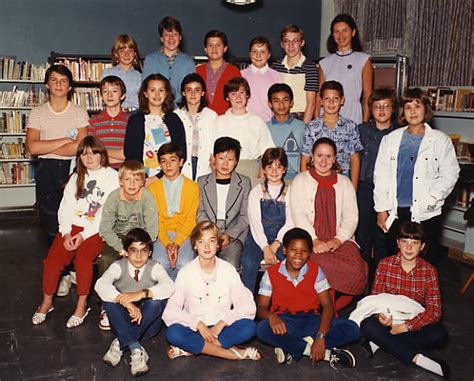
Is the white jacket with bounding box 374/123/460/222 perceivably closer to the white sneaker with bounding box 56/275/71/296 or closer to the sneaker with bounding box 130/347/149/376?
Answer: the sneaker with bounding box 130/347/149/376

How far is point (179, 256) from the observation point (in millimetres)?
3643

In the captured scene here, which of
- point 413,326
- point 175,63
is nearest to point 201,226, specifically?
point 413,326

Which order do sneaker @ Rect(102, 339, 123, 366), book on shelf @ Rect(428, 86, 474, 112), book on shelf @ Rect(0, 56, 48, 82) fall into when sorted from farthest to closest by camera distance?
book on shelf @ Rect(0, 56, 48, 82) → book on shelf @ Rect(428, 86, 474, 112) → sneaker @ Rect(102, 339, 123, 366)

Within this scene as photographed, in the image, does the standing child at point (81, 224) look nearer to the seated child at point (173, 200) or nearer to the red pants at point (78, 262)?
the red pants at point (78, 262)

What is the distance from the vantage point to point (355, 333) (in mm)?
3207

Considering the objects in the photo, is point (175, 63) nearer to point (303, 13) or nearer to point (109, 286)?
point (109, 286)

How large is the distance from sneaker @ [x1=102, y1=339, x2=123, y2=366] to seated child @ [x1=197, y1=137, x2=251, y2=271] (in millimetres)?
981

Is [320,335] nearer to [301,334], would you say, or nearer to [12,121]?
[301,334]

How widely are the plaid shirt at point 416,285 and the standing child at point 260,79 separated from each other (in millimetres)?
1588

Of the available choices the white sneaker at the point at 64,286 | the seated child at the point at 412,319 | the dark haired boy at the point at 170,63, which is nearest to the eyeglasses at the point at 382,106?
the seated child at the point at 412,319

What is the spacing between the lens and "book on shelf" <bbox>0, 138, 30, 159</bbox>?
7156 millimetres

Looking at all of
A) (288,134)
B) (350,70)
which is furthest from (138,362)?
(350,70)

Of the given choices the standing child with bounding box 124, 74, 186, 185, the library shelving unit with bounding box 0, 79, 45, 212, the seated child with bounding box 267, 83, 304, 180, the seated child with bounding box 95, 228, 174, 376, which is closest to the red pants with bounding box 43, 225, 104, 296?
the seated child with bounding box 95, 228, 174, 376

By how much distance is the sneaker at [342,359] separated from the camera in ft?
10.2
